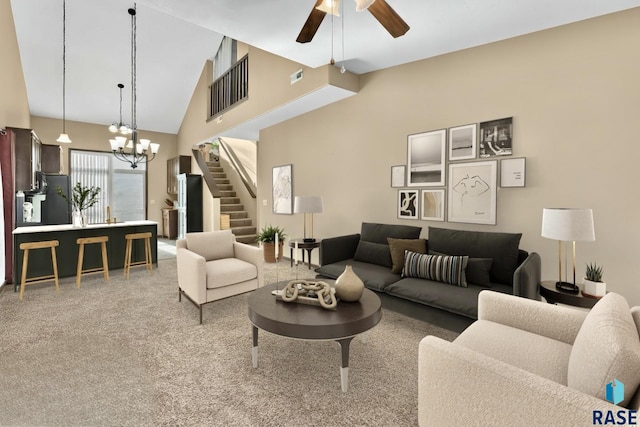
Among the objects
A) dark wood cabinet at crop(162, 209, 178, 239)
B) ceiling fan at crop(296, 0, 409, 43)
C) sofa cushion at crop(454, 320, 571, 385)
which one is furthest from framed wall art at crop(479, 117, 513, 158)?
dark wood cabinet at crop(162, 209, 178, 239)

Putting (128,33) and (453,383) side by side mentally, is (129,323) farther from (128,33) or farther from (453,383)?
(128,33)

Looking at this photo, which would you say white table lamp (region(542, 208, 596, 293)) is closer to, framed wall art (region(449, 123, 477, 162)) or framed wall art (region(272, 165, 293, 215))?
framed wall art (region(449, 123, 477, 162))

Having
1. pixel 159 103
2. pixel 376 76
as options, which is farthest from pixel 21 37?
pixel 376 76

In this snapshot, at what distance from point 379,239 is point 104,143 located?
29.1 feet

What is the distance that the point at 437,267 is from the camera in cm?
298

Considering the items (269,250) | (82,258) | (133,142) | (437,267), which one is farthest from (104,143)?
(437,267)

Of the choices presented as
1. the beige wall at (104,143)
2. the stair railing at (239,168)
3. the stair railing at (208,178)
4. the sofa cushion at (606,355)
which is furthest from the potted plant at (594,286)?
the beige wall at (104,143)

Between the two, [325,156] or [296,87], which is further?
[325,156]

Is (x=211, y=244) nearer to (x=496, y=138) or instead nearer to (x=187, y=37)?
(x=496, y=138)

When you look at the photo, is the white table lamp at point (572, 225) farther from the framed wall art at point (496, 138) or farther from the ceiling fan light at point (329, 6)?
the ceiling fan light at point (329, 6)

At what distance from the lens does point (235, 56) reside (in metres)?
7.30

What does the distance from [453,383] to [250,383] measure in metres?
1.40

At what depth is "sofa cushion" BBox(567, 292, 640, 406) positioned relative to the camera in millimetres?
984

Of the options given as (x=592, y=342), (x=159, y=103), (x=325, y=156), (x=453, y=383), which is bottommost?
(x=453, y=383)
